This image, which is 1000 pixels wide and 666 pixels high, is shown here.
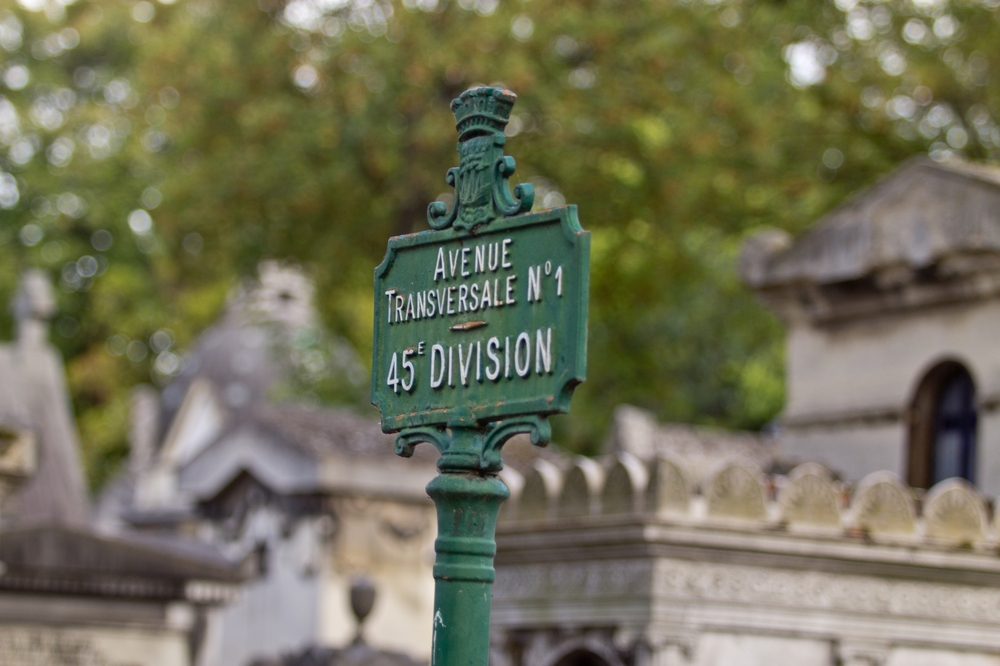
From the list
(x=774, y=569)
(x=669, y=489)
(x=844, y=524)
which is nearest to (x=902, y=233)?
(x=844, y=524)

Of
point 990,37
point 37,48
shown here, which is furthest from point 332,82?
point 37,48

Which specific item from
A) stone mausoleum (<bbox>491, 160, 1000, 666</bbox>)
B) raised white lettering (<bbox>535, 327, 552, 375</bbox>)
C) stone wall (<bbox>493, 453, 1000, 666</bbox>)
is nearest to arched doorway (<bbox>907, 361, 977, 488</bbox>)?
stone mausoleum (<bbox>491, 160, 1000, 666</bbox>)

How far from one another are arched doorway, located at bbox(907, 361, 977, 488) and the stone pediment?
0.57 meters

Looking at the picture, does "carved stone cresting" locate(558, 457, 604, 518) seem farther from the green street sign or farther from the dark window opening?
the green street sign

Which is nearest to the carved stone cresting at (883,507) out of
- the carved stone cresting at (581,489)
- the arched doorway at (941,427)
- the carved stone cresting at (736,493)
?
the carved stone cresting at (736,493)

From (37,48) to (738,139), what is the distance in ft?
77.7

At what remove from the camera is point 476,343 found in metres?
5.06

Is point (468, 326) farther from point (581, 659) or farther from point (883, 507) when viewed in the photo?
point (581, 659)

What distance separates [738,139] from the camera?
2170 cm

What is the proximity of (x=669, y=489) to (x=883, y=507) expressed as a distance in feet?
4.21

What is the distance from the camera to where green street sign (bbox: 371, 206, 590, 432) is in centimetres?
479

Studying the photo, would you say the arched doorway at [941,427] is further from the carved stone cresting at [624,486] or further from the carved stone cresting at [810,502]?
the carved stone cresting at [624,486]

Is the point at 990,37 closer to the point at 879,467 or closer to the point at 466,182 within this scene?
the point at 879,467

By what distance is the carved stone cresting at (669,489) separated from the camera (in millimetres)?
9250
